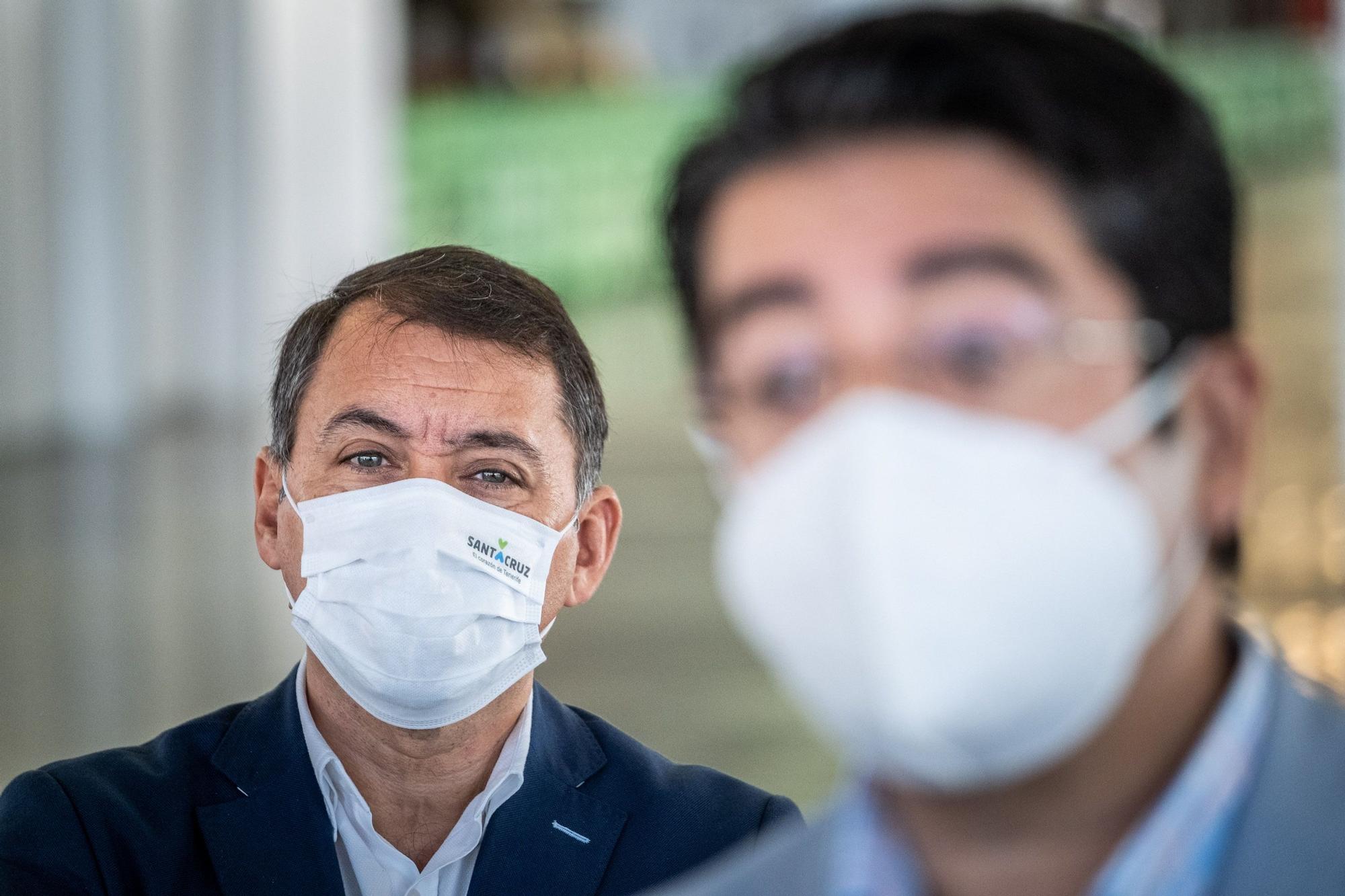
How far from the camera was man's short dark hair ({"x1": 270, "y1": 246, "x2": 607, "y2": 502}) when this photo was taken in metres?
1.48

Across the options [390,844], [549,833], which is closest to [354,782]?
[390,844]

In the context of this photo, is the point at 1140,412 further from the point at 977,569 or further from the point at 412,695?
the point at 412,695

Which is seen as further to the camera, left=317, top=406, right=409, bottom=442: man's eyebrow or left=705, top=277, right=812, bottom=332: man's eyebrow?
left=317, top=406, right=409, bottom=442: man's eyebrow

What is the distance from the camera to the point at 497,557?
1478 mm

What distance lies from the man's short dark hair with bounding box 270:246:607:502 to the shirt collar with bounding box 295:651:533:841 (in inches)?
9.3

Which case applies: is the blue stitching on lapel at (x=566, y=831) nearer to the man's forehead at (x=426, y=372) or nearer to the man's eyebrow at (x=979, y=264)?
the man's forehead at (x=426, y=372)

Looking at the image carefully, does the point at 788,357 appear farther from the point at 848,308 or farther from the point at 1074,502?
the point at 1074,502

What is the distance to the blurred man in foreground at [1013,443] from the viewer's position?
0.95 meters

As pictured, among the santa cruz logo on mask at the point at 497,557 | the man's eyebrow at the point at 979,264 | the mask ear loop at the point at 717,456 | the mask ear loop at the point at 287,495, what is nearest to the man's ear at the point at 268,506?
the mask ear loop at the point at 287,495

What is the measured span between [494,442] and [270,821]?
0.40 m

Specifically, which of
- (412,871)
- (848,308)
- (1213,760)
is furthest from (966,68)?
(412,871)

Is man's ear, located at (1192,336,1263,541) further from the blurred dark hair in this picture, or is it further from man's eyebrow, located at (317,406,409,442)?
man's eyebrow, located at (317,406,409,442)

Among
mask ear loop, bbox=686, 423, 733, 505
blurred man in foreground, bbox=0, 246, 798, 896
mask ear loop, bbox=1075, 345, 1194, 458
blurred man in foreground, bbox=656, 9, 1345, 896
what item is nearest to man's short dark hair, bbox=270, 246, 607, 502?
blurred man in foreground, bbox=0, 246, 798, 896

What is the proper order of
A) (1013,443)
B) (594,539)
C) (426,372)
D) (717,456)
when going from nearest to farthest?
1. (1013,443)
2. (717,456)
3. (426,372)
4. (594,539)
